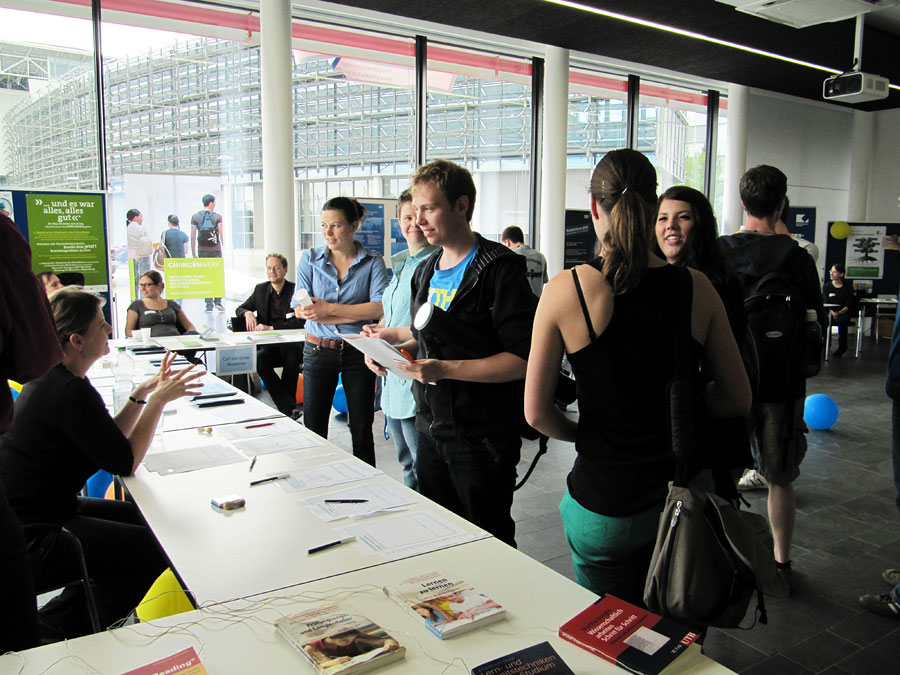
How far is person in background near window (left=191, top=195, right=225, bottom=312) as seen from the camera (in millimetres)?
6801

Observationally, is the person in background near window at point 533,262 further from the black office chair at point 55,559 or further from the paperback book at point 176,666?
the paperback book at point 176,666

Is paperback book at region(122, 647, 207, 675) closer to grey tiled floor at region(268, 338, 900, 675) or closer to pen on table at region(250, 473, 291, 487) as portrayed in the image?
pen on table at region(250, 473, 291, 487)

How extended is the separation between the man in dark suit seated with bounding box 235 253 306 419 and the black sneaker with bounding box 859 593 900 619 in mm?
4326

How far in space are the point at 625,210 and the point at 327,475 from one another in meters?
1.25

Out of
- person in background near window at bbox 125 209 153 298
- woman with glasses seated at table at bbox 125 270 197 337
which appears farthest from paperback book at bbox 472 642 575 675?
person in background near window at bbox 125 209 153 298

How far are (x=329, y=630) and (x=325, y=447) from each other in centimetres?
126

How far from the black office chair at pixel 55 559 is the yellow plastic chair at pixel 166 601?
0.26 m

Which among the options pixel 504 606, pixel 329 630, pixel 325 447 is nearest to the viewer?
pixel 329 630

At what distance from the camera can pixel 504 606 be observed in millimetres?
1327

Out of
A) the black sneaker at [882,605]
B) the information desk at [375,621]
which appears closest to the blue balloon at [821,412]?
the black sneaker at [882,605]

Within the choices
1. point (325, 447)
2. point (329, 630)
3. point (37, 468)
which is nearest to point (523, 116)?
point (325, 447)

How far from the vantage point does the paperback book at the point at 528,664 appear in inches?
42.9

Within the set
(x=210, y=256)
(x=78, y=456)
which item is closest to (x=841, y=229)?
(x=210, y=256)

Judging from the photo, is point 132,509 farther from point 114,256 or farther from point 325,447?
point 114,256
